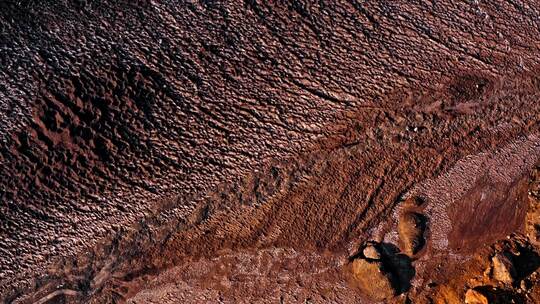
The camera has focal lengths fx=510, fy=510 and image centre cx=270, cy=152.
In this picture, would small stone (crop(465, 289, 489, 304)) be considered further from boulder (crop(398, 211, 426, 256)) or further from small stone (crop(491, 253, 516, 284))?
boulder (crop(398, 211, 426, 256))

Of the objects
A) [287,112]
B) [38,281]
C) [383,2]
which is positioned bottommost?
[38,281]

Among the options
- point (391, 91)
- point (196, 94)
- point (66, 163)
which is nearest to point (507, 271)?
point (391, 91)

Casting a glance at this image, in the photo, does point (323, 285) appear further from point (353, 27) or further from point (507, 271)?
point (353, 27)

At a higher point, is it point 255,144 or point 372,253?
point 255,144

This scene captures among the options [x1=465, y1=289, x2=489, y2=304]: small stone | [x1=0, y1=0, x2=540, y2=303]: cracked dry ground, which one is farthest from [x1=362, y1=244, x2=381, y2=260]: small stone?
[x1=465, y1=289, x2=489, y2=304]: small stone

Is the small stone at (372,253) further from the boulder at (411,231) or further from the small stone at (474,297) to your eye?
the small stone at (474,297)

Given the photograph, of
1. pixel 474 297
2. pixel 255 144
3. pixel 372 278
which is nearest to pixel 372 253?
pixel 372 278

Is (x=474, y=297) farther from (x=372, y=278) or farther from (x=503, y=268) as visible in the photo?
(x=372, y=278)
